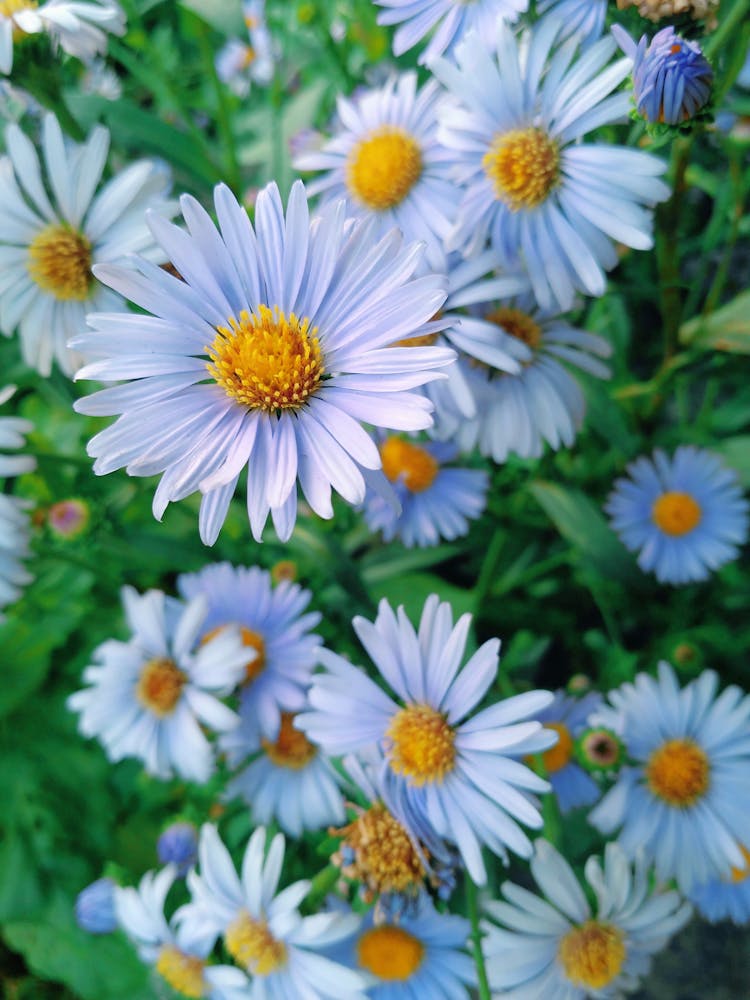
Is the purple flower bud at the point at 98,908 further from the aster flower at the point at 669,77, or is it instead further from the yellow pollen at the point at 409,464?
the aster flower at the point at 669,77

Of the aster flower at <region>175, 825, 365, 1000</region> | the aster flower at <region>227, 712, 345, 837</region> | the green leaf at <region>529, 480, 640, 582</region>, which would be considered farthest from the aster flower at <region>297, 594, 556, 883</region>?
the green leaf at <region>529, 480, 640, 582</region>

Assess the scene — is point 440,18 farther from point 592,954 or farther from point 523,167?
point 592,954

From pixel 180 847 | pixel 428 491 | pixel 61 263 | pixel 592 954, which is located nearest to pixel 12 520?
pixel 61 263

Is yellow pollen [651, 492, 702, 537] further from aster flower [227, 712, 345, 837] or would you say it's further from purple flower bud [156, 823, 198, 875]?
purple flower bud [156, 823, 198, 875]

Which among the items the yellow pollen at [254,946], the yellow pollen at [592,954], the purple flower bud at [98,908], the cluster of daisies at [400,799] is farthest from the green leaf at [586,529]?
the purple flower bud at [98,908]

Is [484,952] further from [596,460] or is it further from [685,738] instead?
[596,460]

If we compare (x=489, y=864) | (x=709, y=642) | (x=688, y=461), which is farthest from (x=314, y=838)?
(x=688, y=461)
